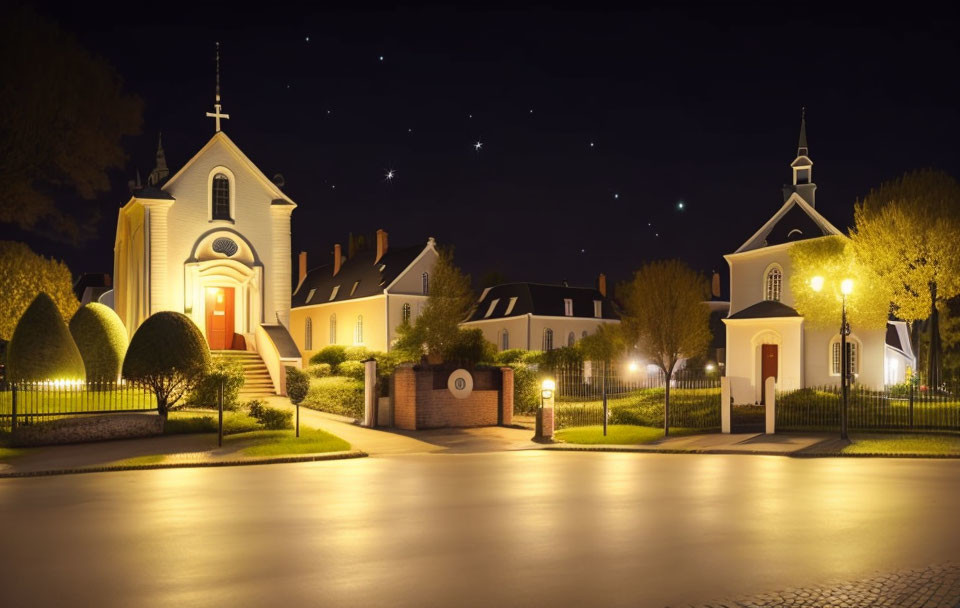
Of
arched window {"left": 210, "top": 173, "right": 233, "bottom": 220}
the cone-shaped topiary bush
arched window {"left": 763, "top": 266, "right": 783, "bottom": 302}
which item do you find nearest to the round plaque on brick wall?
the cone-shaped topiary bush

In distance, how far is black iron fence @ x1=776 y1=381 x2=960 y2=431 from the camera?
25.6 m

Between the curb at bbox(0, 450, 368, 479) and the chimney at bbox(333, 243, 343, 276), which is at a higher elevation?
the chimney at bbox(333, 243, 343, 276)

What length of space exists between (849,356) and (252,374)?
2519 centimetres

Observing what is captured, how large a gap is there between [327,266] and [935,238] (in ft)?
143

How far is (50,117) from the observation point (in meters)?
26.2

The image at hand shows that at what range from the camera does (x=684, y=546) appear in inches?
370

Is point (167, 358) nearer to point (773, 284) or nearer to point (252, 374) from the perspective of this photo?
point (252, 374)

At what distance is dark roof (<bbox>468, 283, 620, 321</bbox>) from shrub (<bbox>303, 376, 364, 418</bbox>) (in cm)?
2700

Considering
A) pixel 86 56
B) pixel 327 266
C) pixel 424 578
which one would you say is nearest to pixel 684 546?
pixel 424 578

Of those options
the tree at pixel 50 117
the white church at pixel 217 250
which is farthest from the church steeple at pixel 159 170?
the tree at pixel 50 117

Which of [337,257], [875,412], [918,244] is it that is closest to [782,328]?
[918,244]

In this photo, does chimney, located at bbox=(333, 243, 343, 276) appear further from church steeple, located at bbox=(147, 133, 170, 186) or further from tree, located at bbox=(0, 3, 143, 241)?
tree, located at bbox=(0, 3, 143, 241)

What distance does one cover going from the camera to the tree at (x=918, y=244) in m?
32.9

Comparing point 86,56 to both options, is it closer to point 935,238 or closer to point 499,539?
point 499,539
